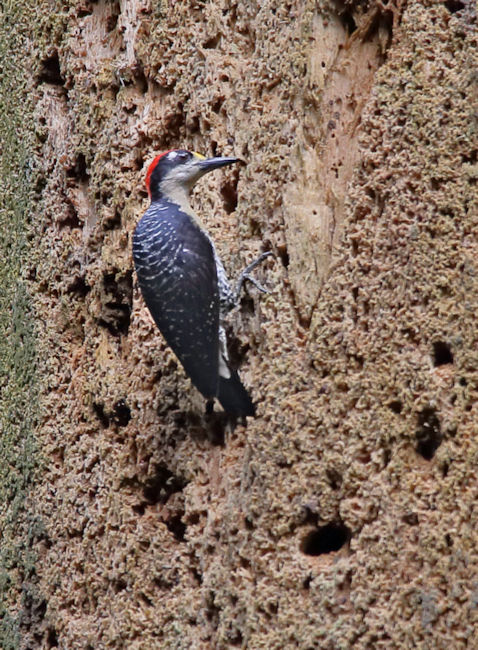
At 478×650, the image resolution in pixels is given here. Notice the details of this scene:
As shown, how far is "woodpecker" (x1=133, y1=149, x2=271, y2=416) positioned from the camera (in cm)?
293

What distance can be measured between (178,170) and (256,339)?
0.68m

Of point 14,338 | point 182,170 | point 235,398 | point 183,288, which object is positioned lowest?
point 14,338

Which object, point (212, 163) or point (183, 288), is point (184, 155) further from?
point (183, 288)

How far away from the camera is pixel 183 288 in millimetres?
3156

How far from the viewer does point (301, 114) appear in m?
2.99

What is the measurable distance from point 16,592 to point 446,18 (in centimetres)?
248

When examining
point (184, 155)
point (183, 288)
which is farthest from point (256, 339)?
point (184, 155)

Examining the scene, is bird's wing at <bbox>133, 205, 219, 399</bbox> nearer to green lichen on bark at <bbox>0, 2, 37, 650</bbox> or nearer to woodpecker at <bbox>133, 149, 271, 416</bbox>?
woodpecker at <bbox>133, 149, 271, 416</bbox>

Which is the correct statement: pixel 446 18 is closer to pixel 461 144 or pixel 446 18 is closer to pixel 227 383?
pixel 461 144

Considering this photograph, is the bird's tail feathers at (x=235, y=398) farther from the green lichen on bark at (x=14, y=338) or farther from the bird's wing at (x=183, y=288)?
the green lichen on bark at (x=14, y=338)

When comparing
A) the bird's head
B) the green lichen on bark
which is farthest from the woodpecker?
the green lichen on bark

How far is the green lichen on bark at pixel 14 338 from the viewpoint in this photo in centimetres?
361

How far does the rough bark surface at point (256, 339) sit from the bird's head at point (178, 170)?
0.09 metres

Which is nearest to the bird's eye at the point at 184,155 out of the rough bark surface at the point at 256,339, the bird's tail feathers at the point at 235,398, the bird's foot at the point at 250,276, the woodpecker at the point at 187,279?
the woodpecker at the point at 187,279
